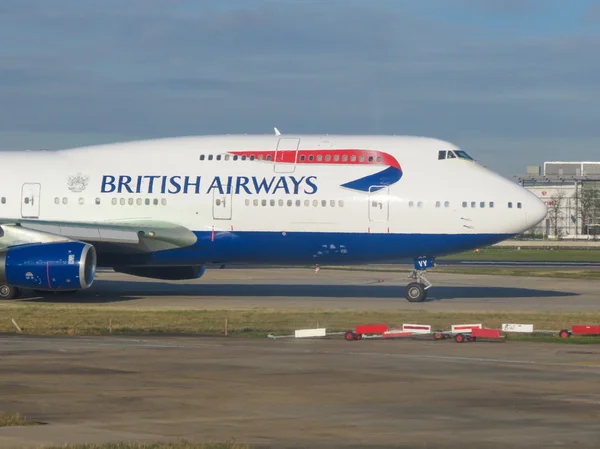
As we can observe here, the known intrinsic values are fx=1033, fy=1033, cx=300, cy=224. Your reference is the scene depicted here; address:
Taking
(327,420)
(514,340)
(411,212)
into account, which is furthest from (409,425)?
(411,212)

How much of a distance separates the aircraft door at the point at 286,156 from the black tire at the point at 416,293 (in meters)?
6.29

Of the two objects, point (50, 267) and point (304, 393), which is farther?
point (50, 267)

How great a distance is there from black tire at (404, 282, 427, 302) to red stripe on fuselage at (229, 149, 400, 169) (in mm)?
4539

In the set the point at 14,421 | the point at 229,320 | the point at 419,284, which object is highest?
the point at 419,284

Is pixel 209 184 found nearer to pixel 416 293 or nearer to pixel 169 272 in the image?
pixel 169 272

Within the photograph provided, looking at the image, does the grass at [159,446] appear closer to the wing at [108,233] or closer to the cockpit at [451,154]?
the wing at [108,233]

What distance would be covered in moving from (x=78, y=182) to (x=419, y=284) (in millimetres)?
13628

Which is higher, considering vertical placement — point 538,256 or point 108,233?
point 538,256

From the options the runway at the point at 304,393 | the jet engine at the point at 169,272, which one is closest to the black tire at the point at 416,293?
the jet engine at the point at 169,272

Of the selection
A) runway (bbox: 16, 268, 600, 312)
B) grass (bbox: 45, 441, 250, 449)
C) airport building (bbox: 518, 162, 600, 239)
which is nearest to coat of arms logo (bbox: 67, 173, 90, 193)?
runway (bbox: 16, 268, 600, 312)

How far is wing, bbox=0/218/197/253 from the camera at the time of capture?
37.8m

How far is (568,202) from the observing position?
168250 mm

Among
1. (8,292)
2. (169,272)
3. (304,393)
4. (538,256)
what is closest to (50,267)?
(8,292)

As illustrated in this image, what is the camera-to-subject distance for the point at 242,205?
38.8 meters
